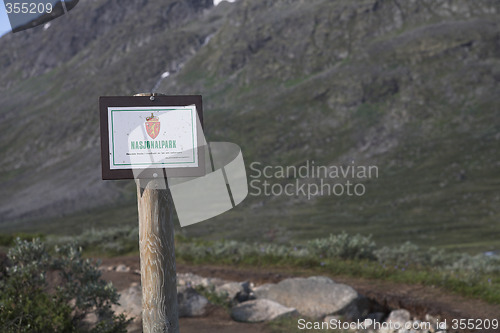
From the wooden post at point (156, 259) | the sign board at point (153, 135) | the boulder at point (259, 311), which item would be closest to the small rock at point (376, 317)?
the boulder at point (259, 311)

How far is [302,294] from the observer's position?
8.99 m

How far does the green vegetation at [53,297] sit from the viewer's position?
617 centimetres

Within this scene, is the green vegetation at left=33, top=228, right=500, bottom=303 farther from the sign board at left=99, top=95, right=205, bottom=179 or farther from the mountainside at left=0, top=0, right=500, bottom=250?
the mountainside at left=0, top=0, right=500, bottom=250

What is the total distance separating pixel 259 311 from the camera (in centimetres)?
845

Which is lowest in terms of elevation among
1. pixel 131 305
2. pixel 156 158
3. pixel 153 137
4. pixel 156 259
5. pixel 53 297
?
pixel 131 305

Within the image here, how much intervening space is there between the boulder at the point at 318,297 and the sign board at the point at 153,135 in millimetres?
4771

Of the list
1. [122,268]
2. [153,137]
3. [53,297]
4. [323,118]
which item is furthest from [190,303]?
[323,118]

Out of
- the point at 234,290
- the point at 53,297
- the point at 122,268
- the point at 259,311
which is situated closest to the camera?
the point at 53,297

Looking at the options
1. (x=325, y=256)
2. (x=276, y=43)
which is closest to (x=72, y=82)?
(x=276, y=43)

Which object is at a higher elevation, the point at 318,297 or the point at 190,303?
the point at 190,303

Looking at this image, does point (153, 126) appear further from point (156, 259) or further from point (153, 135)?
point (156, 259)

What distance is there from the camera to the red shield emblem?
184 inches

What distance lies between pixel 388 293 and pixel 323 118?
108026 mm

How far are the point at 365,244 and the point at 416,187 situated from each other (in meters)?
74.9
